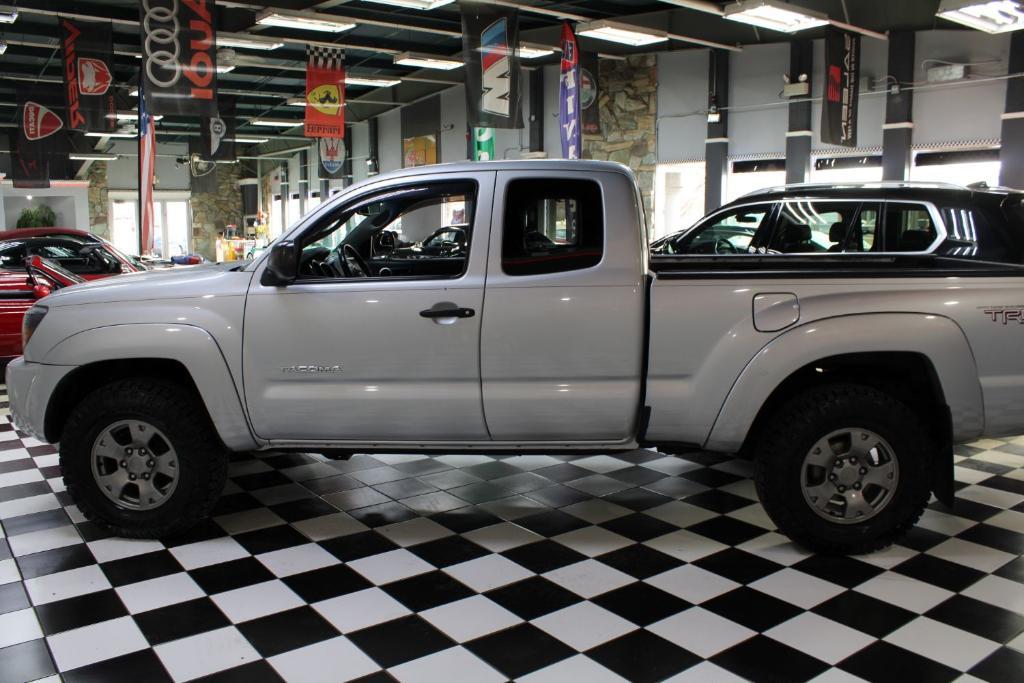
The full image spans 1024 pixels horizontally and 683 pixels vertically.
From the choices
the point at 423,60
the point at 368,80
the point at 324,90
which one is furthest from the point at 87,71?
the point at 368,80

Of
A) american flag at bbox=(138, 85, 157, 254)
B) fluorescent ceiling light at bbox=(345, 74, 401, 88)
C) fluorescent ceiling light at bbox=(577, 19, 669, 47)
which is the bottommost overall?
american flag at bbox=(138, 85, 157, 254)

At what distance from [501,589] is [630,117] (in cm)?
1383

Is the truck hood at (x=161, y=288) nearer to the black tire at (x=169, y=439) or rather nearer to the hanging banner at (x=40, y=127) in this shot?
the black tire at (x=169, y=439)

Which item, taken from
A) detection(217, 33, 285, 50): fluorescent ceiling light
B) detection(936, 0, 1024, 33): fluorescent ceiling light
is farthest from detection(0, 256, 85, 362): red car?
detection(936, 0, 1024, 33): fluorescent ceiling light

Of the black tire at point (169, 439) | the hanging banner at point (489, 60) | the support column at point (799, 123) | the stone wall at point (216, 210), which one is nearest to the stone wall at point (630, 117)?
the support column at point (799, 123)

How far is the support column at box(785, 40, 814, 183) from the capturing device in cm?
1354

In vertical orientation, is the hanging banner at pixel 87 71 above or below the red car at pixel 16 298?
above

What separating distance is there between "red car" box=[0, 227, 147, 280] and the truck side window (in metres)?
6.20

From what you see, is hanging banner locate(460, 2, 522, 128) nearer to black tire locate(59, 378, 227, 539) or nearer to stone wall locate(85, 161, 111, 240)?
black tire locate(59, 378, 227, 539)

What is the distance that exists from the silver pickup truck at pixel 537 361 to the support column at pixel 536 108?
552 inches

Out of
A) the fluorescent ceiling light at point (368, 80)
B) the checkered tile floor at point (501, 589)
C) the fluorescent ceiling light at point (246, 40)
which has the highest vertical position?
the fluorescent ceiling light at point (368, 80)

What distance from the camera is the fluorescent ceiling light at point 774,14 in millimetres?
10008

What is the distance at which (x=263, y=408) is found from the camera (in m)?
3.68

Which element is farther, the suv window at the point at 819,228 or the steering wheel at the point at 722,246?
the steering wheel at the point at 722,246
